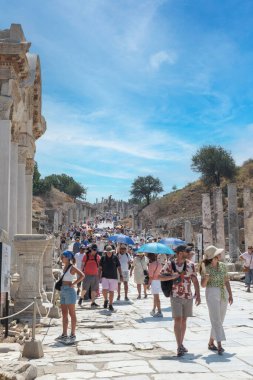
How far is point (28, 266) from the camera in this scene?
1052 centimetres

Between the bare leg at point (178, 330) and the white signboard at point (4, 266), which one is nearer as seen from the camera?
the bare leg at point (178, 330)

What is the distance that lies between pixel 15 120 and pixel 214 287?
9.24 m

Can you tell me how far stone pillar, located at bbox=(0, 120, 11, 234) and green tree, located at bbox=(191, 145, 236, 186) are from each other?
58.3 metres

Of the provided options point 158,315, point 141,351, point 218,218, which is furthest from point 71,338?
point 218,218

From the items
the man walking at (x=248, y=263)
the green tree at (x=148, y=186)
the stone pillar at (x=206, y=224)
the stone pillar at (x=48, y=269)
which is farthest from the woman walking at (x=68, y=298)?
the green tree at (x=148, y=186)

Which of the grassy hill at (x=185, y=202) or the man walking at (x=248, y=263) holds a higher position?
the grassy hill at (x=185, y=202)

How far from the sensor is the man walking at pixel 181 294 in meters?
7.23

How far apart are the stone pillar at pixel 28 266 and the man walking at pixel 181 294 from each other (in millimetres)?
3778

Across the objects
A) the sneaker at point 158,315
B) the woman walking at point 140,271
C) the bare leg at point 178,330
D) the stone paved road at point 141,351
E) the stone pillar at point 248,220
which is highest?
the stone pillar at point 248,220

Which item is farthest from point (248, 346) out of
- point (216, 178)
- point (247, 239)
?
point (216, 178)

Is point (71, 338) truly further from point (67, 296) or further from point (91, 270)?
point (91, 270)

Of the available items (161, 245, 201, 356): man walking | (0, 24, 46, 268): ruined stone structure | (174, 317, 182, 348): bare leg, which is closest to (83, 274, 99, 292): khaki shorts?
(0, 24, 46, 268): ruined stone structure

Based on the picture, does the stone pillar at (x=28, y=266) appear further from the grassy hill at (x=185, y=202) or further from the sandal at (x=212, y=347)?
the grassy hill at (x=185, y=202)

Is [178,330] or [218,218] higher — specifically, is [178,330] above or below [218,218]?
below
